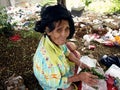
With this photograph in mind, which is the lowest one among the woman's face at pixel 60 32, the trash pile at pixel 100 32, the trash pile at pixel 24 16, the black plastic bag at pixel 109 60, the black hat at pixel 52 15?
the black plastic bag at pixel 109 60

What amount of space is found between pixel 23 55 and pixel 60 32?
1.68 meters

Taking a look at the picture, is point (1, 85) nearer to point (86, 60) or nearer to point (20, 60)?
point (20, 60)

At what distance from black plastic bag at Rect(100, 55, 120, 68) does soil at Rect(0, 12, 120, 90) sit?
0.57 feet

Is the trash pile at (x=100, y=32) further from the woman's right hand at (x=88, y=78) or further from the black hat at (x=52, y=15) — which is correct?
the black hat at (x=52, y=15)

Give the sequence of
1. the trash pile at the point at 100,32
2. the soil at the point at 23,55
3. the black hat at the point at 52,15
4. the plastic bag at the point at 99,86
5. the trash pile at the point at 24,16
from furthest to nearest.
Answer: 1. the trash pile at the point at 24,16
2. the trash pile at the point at 100,32
3. the soil at the point at 23,55
4. the plastic bag at the point at 99,86
5. the black hat at the point at 52,15

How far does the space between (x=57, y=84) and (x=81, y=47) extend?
1.80 m

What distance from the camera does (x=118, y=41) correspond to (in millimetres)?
3762

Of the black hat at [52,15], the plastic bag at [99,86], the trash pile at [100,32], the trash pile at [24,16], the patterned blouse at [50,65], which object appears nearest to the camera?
the black hat at [52,15]

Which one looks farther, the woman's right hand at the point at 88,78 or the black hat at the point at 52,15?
the woman's right hand at the point at 88,78

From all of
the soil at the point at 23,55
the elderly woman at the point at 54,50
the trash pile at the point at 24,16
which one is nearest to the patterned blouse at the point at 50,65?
the elderly woman at the point at 54,50

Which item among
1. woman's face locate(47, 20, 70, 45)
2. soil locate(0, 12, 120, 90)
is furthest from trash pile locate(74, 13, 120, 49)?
woman's face locate(47, 20, 70, 45)

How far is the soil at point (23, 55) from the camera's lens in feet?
9.75

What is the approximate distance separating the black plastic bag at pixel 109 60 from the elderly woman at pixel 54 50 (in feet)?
3.35

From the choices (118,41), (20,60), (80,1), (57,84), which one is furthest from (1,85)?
(80,1)
